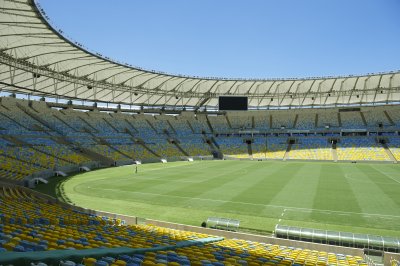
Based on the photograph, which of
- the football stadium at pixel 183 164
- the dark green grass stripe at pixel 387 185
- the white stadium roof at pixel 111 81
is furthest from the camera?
the white stadium roof at pixel 111 81

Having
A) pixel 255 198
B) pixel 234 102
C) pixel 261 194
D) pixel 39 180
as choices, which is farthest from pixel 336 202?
pixel 234 102

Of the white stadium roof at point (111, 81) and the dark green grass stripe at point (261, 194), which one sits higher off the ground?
the white stadium roof at point (111, 81)

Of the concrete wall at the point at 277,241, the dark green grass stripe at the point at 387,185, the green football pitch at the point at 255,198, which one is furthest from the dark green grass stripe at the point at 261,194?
the dark green grass stripe at the point at 387,185

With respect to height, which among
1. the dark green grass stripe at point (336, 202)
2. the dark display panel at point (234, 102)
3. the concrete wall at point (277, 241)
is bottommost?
the concrete wall at point (277, 241)

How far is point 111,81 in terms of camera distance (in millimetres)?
52750

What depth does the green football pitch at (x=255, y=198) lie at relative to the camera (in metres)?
18.5

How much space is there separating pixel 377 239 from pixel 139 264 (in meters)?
11.0

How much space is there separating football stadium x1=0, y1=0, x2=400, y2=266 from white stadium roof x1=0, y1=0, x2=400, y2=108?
0.85ft

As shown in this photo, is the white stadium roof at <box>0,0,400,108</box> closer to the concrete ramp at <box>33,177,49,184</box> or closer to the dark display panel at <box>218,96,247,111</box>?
the dark display panel at <box>218,96,247,111</box>

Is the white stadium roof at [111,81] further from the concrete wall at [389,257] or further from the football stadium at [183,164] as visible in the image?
the concrete wall at [389,257]

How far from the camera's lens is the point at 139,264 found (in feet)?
22.0

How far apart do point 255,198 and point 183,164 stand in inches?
1078

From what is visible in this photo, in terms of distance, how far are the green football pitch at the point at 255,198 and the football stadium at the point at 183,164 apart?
15 cm

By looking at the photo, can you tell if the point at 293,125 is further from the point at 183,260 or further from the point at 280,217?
the point at 183,260
